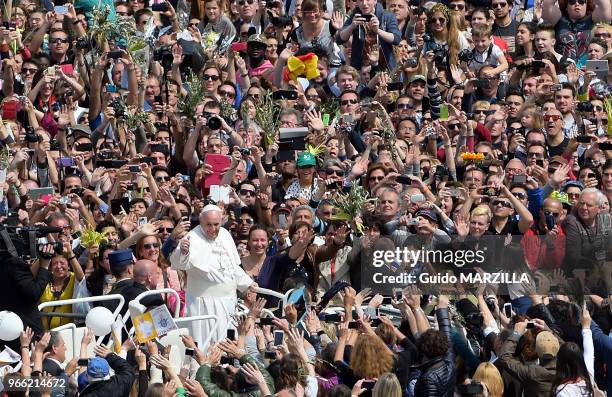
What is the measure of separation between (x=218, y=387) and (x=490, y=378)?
6.37 ft

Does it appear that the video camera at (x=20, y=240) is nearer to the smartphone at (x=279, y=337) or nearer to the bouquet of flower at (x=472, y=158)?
the smartphone at (x=279, y=337)

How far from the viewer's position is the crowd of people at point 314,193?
17484 millimetres

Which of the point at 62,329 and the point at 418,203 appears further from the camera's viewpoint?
the point at 418,203

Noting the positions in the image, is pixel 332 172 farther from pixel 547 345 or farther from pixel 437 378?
pixel 437 378

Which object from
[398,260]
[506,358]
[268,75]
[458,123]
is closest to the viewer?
[506,358]

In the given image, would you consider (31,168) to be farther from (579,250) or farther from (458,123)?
(579,250)

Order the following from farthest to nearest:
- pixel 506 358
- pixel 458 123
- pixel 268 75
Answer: pixel 268 75, pixel 458 123, pixel 506 358

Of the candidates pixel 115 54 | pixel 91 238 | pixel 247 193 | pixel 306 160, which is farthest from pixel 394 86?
pixel 91 238

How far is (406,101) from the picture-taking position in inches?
928

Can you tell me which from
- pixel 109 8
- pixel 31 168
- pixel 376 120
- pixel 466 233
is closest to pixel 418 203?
pixel 466 233

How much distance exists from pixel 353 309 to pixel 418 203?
288 cm

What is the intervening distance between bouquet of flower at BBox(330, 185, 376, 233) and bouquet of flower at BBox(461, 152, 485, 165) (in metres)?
1.52

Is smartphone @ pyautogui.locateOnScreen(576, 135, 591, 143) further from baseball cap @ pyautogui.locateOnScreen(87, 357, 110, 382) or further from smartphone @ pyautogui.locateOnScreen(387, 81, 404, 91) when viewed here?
baseball cap @ pyautogui.locateOnScreen(87, 357, 110, 382)

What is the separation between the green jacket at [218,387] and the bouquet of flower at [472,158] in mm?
5485
